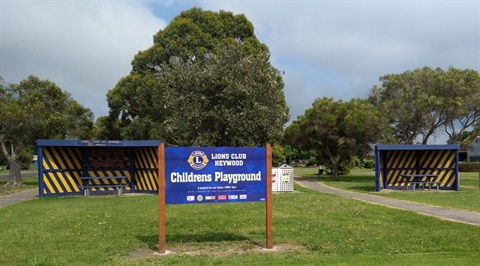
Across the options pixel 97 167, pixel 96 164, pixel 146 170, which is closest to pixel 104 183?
pixel 97 167

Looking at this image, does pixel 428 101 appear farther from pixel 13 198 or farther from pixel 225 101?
pixel 13 198

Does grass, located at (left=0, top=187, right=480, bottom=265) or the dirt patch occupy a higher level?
grass, located at (left=0, top=187, right=480, bottom=265)

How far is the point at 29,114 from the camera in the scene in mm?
32031

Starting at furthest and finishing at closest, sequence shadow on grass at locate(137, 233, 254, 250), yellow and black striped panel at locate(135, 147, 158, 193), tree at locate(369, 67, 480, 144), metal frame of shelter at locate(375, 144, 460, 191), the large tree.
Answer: tree at locate(369, 67, 480, 144) → metal frame of shelter at locate(375, 144, 460, 191) → the large tree → yellow and black striped panel at locate(135, 147, 158, 193) → shadow on grass at locate(137, 233, 254, 250)

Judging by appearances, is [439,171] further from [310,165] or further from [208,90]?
[310,165]

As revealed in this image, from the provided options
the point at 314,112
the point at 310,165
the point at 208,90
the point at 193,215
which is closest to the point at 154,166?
the point at 208,90

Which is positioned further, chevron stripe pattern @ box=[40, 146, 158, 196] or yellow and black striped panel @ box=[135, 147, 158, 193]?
yellow and black striped panel @ box=[135, 147, 158, 193]

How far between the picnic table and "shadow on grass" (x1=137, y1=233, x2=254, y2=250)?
1788 cm

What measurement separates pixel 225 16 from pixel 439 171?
20939mm

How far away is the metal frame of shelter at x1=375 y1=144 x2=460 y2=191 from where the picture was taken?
27281 mm

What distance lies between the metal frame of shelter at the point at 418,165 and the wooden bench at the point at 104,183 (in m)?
13.2

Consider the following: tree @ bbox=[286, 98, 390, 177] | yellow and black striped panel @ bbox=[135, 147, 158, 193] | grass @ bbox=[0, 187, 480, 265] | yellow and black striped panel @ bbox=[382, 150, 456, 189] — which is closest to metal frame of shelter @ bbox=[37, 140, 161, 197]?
yellow and black striped panel @ bbox=[135, 147, 158, 193]

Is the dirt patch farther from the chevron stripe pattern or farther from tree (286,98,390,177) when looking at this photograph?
tree (286,98,390,177)

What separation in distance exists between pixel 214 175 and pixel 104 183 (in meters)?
15.9
